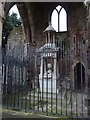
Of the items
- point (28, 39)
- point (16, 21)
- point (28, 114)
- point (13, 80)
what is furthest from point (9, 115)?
point (16, 21)

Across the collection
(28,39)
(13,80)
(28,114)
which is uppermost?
(28,39)

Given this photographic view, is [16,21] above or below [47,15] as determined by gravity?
above

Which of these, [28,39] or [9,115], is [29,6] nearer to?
[28,39]

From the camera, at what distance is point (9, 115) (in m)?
4.72

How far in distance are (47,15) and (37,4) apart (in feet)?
3.74

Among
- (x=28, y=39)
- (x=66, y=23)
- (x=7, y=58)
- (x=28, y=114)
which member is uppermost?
(x=66, y=23)

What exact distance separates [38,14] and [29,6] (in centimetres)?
98

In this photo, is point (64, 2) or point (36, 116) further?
point (64, 2)

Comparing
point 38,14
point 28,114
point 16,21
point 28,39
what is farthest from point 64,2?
point 28,114

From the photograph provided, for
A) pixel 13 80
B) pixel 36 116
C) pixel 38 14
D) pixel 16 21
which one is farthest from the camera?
pixel 16 21

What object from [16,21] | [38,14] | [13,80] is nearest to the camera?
[13,80]

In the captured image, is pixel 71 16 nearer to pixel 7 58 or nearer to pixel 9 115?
pixel 7 58

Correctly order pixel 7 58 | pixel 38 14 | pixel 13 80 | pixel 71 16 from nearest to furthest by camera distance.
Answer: pixel 7 58, pixel 13 80, pixel 71 16, pixel 38 14

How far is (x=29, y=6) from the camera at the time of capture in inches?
535
